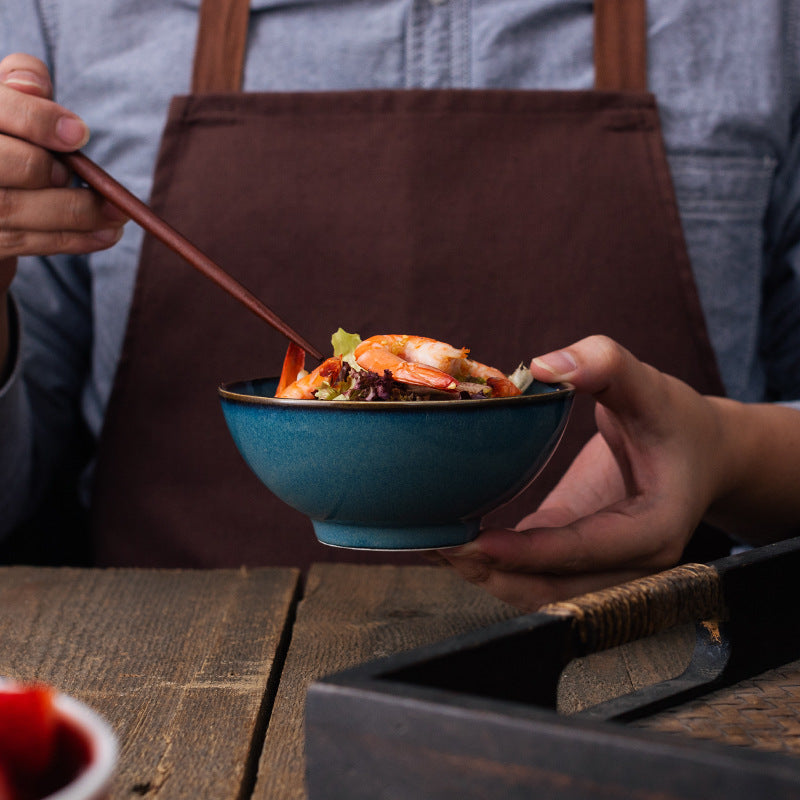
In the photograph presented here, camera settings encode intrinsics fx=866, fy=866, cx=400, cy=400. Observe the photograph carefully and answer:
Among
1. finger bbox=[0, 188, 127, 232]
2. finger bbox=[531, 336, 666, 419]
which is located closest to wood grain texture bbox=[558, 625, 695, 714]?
finger bbox=[531, 336, 666, 419]

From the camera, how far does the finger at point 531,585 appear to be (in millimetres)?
851

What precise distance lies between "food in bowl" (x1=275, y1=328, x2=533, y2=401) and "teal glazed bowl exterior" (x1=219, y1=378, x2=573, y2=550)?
0.07 metres

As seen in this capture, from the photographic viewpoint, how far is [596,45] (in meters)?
1.38

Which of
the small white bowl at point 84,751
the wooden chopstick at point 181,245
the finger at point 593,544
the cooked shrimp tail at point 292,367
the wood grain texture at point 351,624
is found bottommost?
the wood grain texture at point 351,624

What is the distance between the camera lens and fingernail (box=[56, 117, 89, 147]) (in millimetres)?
934

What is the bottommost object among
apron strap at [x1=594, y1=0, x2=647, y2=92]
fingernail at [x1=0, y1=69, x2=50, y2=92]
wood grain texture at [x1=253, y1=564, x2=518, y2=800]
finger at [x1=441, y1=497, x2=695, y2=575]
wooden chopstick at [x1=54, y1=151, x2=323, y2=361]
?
wood grain texture at [x1=253, y1=564, x2=518, y2=800]

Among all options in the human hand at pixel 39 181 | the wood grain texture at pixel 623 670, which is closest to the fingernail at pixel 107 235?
the human hand at pixel 39 181

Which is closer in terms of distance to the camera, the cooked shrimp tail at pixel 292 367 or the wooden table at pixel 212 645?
the wooden table at pixel 212 645

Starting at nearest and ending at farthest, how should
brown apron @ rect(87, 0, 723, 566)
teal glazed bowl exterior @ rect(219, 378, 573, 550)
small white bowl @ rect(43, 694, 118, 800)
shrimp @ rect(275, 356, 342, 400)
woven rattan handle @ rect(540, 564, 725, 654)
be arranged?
small white bowl @ rect(43, 694, 118, 800), woven rattan handle @ rect(540, 564, 725, 654), teal glazed bowl exterior @ rect(219, 378, 573, 550), shrimp @ rect(275, 356, 342, 400), brown apron @ rect(87, 0, 723, 566)

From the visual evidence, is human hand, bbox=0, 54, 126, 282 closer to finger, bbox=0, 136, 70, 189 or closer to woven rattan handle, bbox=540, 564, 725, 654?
finger, bbox=0, 136, 70, 189

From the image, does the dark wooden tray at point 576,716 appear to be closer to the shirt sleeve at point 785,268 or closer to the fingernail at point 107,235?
the fingernail at point 107,235

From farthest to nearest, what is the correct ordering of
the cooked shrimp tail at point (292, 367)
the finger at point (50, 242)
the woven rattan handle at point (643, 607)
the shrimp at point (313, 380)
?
the finger at point (50, 242) < the cooked shrimp tail at point (292, 367) < the shrimp at point (313, 380) < the woven rattan handle at point (643, 607)

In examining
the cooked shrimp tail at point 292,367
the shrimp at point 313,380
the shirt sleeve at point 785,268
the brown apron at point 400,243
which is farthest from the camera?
the shirt sleeve at point 785,268

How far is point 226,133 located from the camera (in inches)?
53.7
